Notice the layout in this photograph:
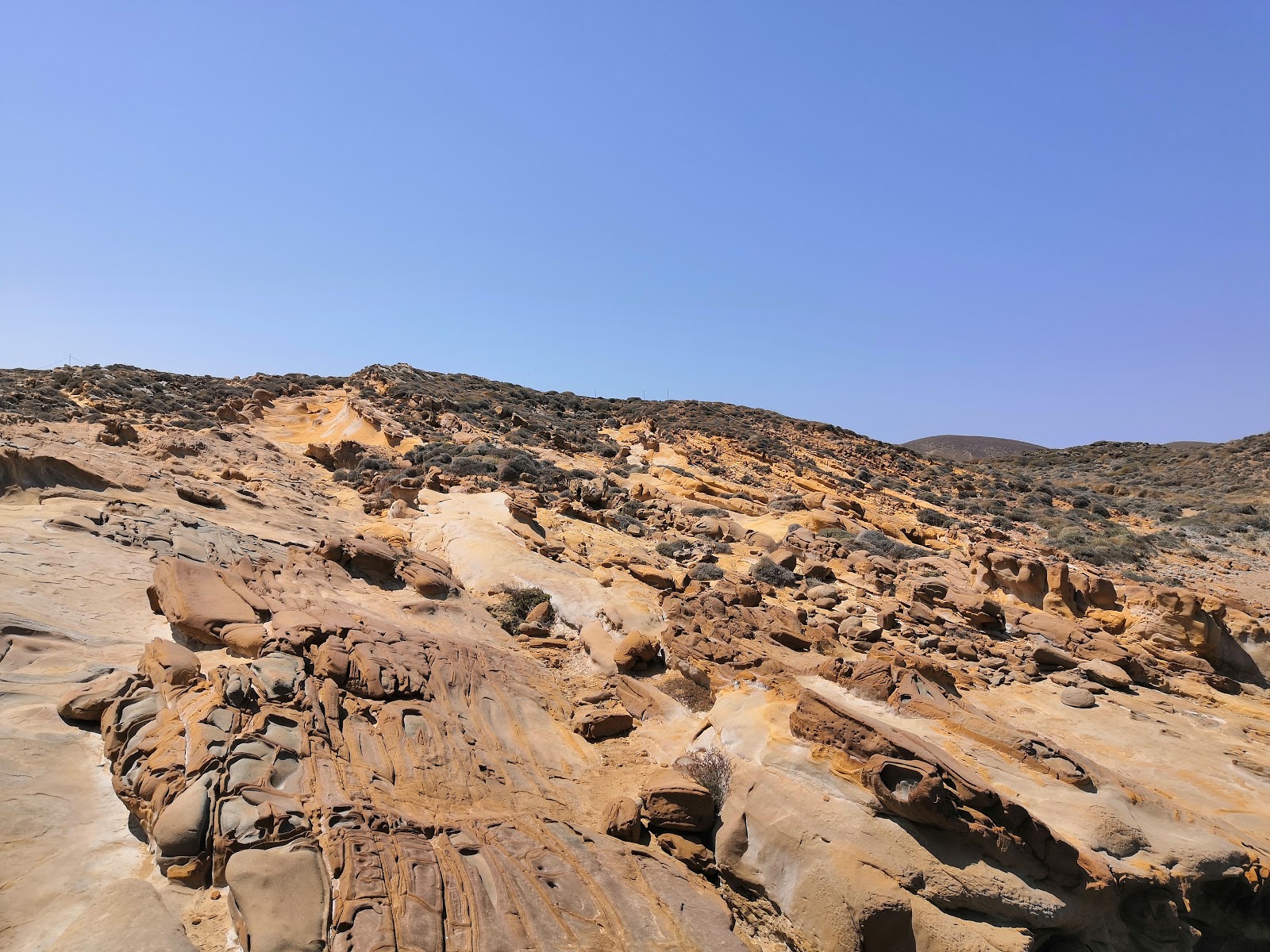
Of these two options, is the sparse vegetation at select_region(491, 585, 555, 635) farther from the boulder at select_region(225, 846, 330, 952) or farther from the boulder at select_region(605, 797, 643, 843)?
the boulder at select_region(225, 846, 330, 952)

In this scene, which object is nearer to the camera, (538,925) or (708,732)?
(538,925)

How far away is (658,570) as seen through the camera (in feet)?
43.8

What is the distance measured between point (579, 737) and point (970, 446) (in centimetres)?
8563

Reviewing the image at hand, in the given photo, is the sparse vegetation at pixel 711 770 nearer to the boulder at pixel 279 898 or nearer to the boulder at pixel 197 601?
the boulder at pixel 279 898

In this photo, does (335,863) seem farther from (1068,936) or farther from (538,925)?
(1068,936)

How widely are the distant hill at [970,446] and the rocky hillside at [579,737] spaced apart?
2607 inches

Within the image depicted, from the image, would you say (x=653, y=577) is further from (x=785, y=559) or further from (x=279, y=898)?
(x=279, y=898)

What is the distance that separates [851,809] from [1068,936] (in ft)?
6.26

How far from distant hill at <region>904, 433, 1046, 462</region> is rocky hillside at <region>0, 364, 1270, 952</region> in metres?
66.2

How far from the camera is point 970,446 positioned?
268ft

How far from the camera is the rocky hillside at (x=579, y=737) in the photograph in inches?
191

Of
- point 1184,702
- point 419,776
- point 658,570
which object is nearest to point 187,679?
point 419,776

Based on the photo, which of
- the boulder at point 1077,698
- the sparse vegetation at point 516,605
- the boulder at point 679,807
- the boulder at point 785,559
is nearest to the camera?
the boulder at point 679,807

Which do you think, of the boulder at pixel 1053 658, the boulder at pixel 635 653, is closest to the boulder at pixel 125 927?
the boulder at pixel 635 653
